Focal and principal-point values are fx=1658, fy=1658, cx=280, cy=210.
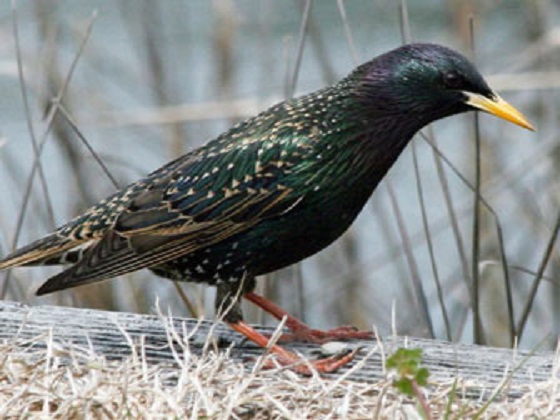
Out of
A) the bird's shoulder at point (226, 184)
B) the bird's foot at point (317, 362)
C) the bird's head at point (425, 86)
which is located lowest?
the bird's foot at point (317, 362)

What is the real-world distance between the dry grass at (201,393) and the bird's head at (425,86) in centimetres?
93

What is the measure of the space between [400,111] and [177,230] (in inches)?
25.8

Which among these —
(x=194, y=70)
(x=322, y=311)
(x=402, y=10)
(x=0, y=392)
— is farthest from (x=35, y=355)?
(x=194, y=70)

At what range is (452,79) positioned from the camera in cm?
422

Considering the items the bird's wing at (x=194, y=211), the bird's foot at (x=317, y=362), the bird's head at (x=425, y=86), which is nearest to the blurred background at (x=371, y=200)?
the bird's head at (x=425, y=86)

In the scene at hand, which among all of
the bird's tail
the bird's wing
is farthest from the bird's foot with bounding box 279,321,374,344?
the bird's tail

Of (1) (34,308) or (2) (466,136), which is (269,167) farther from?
(2) (466,136)

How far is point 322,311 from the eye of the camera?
6.41 meters

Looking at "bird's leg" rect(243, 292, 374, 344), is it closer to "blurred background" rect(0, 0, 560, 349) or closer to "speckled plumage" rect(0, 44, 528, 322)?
"speckled plumage" rect(0, 44, 528, 322)

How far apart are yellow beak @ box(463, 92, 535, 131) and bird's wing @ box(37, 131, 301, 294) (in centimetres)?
51

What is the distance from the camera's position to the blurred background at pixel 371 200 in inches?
216

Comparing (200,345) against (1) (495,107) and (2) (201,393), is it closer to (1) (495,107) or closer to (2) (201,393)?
(2) (201,393)

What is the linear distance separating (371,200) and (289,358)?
2.12 m

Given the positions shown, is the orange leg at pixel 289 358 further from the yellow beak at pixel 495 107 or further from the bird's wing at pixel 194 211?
the yellow beak at pixel 495 107
